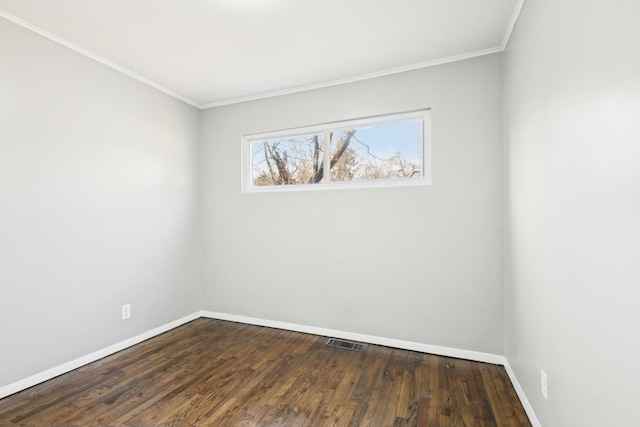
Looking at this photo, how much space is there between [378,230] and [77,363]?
277cm

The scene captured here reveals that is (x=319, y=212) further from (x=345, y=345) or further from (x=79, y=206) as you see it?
(x=79, y=206)

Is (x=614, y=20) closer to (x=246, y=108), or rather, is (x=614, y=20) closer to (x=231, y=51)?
(x=231, y=51)

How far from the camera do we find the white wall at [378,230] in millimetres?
2564

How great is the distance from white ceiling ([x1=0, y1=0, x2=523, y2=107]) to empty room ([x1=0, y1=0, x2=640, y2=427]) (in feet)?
0.07

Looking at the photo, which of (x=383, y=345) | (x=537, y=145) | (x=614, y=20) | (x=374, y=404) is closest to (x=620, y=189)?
(x=614, y=20)

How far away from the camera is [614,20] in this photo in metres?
A: 0.99

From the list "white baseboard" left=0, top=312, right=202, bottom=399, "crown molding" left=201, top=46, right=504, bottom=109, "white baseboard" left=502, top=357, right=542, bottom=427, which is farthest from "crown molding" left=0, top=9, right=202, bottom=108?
"white baseboard" left=502, top=357, right=542, bottom=427

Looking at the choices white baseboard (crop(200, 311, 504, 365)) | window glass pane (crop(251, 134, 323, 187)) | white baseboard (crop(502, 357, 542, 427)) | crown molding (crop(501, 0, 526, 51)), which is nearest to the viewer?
white baseboard (crop(502, 357, 542, 427))

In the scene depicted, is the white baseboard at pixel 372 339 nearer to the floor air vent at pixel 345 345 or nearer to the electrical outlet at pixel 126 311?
the floor air vent at pixel 345 345

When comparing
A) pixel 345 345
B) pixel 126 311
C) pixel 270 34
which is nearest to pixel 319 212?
pixel 345 345

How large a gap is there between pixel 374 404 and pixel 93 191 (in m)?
2.78

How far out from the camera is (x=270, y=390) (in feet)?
7.09

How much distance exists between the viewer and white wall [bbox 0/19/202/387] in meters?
2.12

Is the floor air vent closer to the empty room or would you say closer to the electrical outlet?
the empty room
